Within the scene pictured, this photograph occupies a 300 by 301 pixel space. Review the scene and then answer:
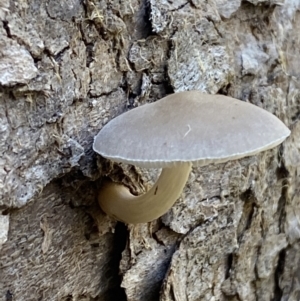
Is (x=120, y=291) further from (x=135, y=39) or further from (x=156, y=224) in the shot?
(x=135, y=39)

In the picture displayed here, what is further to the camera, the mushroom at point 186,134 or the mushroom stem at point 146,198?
the mushroom stem at point 146,198

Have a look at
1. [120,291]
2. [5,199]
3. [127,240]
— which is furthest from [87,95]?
[120,291]

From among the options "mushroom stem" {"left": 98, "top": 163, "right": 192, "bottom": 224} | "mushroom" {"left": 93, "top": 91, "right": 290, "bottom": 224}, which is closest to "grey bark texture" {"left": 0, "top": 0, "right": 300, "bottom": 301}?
"mushroom stem" {"left": 98, "top": 163, "right": 192, "bottom": 224}

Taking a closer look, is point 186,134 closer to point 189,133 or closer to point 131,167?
point 189,133

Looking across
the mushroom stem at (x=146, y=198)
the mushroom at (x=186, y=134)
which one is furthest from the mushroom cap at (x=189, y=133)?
the mushroom stem at (x=146, y=198)

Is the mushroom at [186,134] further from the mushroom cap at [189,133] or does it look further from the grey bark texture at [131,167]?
the grey bark texture at [131,167]

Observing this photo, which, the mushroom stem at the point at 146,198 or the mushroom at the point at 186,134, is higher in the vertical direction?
the mushroom at the point at 186,134

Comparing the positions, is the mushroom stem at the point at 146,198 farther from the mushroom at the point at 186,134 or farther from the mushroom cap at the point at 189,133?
the mushroom cap at the point at 189,133

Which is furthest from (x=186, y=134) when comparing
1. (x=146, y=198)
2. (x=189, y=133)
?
(x=146, y=198)
